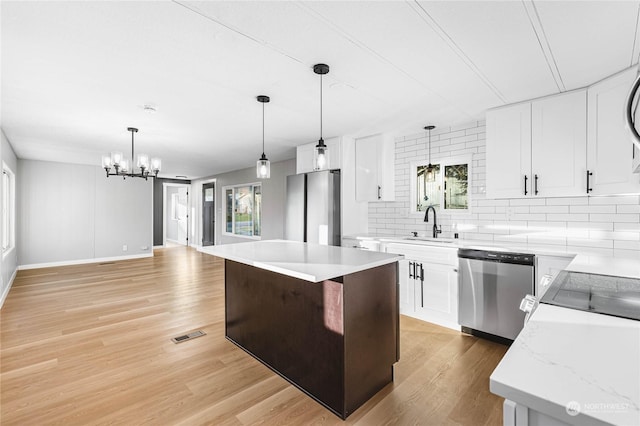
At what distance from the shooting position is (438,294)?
10.9ft

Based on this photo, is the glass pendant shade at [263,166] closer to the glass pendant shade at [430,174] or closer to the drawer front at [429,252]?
the drawer front at [429,252]

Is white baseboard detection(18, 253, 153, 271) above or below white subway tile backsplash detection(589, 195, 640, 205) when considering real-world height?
below

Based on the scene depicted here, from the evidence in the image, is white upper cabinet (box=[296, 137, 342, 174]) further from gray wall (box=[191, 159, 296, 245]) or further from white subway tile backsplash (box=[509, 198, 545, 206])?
white subway tile backsplash (box=[509, 198, 545, 206])

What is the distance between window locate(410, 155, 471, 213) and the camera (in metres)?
3.76

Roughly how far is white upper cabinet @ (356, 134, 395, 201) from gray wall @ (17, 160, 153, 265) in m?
6.25

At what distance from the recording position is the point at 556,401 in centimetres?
59

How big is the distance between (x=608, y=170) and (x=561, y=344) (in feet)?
7.89

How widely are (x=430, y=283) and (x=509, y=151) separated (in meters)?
1.58

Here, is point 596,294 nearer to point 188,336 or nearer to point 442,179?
point 442,179

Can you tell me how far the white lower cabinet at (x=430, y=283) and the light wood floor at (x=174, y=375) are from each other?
0.15m

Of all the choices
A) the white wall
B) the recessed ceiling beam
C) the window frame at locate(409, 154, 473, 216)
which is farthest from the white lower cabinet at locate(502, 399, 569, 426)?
the window frame at locate(409, 154, 473, 216)

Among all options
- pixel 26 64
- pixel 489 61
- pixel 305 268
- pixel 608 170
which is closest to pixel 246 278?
pixel 305 268

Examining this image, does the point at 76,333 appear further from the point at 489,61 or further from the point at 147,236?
the point at 147,236

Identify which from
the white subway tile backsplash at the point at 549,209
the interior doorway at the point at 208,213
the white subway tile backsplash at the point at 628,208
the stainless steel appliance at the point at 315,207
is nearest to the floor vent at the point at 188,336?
the stainless steel appliance at the point at 315,207
